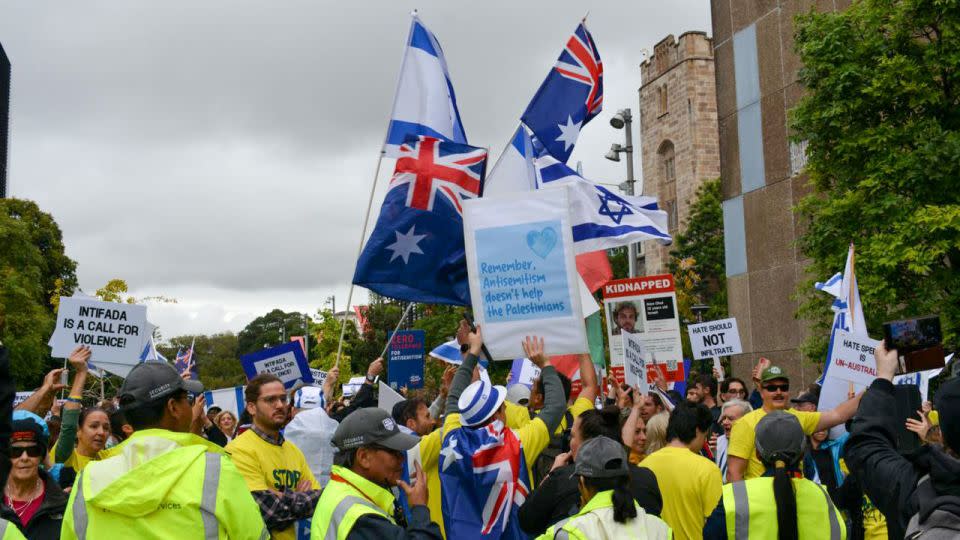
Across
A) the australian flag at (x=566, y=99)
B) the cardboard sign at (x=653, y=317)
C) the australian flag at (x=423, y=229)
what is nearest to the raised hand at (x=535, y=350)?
the australian flag at (x=423, y=229)

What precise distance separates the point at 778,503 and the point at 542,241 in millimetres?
3247

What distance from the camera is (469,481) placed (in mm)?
6203

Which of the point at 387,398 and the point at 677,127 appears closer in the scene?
the point at 387,398

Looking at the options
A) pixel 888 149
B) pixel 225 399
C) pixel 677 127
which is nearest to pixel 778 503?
pixel 225 399

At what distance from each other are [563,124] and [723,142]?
2017 cm

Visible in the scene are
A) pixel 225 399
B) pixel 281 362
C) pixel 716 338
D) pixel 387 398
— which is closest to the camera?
pixel 387 398

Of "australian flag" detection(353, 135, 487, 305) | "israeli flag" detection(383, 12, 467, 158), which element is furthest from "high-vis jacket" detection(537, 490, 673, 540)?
"israeli flag" detection(383, 12, 467, 158)

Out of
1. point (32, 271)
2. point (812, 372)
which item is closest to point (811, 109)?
point (812, 372)

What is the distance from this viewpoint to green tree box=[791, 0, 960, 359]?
19516mm

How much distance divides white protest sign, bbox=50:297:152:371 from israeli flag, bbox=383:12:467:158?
10.3ft

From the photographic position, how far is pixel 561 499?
5.72m

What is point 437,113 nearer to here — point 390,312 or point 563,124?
point 563,124

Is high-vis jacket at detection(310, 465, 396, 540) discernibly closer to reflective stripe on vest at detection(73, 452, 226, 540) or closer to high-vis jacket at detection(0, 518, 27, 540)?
reflective stripe on vest at detection(73, 452, 226, 540)

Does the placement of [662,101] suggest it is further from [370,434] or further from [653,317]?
[370,434]
